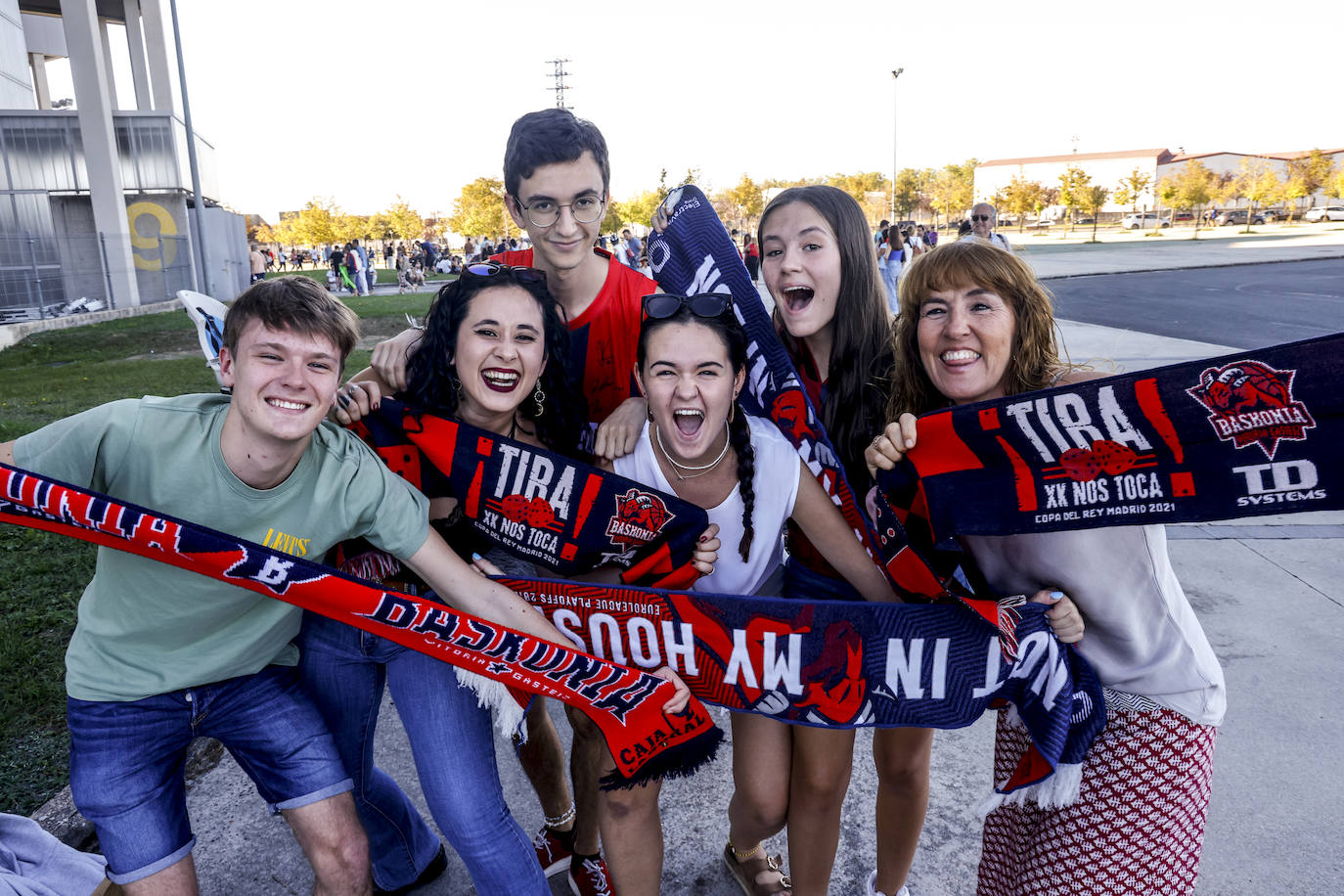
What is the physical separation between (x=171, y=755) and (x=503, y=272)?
1815 mm

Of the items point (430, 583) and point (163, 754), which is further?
point (430, 583)

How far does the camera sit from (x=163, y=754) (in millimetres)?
2309

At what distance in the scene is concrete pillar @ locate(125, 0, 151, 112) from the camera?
29.0 meters

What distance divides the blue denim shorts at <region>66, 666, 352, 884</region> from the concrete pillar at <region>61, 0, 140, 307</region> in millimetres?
25238

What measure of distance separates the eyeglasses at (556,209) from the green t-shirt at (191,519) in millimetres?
1256

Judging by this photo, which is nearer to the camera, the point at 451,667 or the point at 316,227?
the point at 451,667

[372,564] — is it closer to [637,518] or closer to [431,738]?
[431,738]

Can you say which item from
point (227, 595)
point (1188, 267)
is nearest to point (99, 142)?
point (227, 595)

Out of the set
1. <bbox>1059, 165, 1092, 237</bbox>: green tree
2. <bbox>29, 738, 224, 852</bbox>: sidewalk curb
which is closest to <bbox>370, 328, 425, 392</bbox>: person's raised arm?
<bbox>29, 738, 224, 852</bbox>: sidewalk curb

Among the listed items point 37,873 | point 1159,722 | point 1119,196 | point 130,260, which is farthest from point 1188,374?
point 1119,196

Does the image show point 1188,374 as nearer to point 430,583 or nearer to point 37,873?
point 430,583

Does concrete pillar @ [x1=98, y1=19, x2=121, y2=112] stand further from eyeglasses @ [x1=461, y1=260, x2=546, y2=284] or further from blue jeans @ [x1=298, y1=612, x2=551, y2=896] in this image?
blue jeans @ [x1=298, y1=612, x2=551, y2=896]

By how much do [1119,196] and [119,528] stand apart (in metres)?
81.3

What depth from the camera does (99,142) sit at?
24359 mm
